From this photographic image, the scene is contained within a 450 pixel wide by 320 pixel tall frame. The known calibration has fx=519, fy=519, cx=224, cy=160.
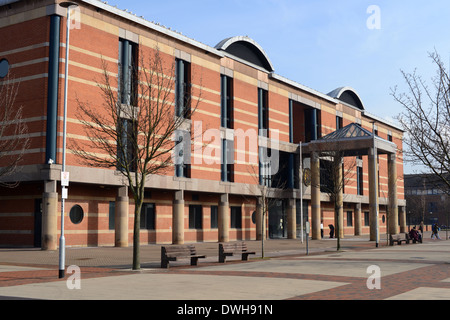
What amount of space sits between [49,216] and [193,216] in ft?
47.6

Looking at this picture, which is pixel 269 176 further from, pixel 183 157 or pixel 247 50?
pixel 183 157

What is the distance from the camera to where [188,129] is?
34.8 metres

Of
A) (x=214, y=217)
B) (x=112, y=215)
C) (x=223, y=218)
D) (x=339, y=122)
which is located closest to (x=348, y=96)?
(x=339, y=122)

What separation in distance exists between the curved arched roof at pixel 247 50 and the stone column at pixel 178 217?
46.1 feet

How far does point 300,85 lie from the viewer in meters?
53.7

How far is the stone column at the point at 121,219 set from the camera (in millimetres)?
33500

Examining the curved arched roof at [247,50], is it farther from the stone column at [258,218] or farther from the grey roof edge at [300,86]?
the stone column at [258,218]

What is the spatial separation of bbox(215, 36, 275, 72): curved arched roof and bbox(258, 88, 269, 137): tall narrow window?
274 cm

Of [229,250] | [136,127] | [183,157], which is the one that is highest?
[183,157]

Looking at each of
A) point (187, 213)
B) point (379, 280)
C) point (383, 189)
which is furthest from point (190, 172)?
point (383, 189)

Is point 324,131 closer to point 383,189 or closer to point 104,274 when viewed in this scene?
point 383,189

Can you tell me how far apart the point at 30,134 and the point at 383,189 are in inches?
2130

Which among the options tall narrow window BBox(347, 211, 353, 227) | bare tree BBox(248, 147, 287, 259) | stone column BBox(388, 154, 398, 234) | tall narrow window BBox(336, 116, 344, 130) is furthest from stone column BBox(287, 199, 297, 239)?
tall narrow window BBox(347, 211, 353, 227)
